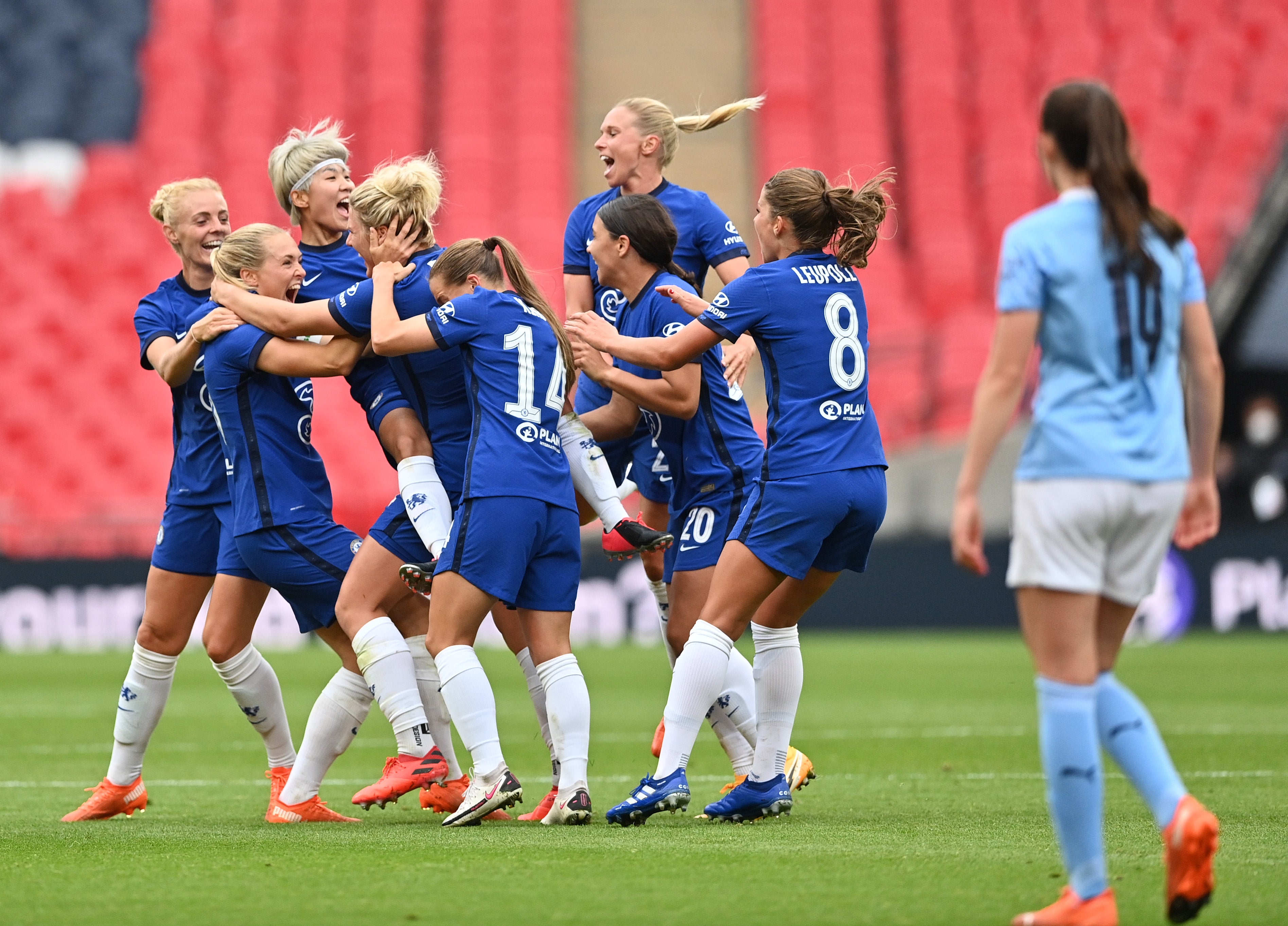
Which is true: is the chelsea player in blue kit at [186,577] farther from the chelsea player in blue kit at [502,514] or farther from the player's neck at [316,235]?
the chelsea player in blue kit at [502,514]

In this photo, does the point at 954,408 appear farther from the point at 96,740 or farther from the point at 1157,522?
the point at 1157,522

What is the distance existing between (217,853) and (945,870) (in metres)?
1.96

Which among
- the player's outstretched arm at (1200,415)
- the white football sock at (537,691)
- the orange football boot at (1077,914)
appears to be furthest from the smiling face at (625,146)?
the orange football boot at (1077,914)

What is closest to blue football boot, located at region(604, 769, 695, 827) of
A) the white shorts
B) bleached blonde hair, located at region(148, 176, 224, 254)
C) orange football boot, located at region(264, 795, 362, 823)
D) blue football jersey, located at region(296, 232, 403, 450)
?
orange football boot, located at region(264, 795, 362, 823)

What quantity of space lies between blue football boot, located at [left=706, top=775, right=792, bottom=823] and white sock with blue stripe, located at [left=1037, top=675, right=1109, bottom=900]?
1892 millimetres

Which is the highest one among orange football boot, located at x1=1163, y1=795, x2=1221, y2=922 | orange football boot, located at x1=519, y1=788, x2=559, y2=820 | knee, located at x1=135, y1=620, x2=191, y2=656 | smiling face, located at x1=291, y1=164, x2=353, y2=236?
smiling face, located at x1=291, y1=164, x2=353, y2=236

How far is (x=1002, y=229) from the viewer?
796 inches

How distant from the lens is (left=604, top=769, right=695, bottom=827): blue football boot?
4.91 meters

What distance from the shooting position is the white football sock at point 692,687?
496 centimetres

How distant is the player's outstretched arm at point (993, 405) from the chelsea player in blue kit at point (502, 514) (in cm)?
178

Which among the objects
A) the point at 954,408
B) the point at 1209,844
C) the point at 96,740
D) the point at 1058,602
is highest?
the point at 954,408

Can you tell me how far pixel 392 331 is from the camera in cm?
488

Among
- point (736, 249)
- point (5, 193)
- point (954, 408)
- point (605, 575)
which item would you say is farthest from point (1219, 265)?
point (5, 193)

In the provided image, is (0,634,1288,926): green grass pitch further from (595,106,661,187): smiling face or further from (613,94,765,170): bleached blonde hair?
(613,94,765,170): bleached blonde hair
